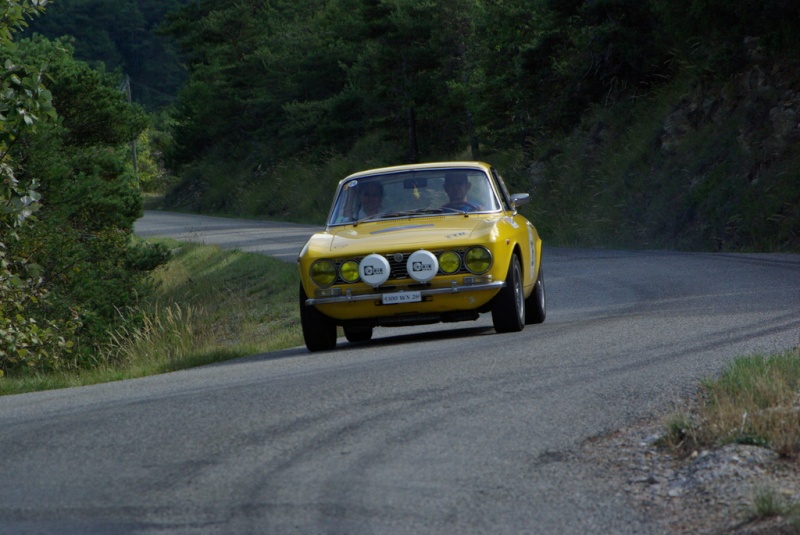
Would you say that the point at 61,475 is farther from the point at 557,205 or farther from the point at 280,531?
the point at 557,205

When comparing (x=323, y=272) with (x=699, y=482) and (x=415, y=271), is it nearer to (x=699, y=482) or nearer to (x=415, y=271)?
(x=415, y=271)

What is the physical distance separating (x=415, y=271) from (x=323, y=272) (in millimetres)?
808

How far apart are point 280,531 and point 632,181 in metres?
23.6

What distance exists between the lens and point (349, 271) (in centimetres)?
1017

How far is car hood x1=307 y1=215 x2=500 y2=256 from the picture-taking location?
1016cm

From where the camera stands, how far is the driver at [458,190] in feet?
37.1

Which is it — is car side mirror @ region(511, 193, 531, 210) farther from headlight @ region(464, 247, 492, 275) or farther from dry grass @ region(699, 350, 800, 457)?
dry grass @ region(699, 350, 800, 457)

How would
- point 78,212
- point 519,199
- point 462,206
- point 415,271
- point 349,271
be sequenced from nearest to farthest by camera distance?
point 415,271 < point 349,271 < point 462,206 < point 519,199 < point 78,212

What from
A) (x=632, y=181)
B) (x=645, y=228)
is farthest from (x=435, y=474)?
(x=632, y=181)

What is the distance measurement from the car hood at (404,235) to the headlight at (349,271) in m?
0.09

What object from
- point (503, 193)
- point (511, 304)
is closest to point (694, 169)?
point (503, 193)

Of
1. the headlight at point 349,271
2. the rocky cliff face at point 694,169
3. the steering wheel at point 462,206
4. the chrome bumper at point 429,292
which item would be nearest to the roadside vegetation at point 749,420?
the chrome bumper at point 429,292

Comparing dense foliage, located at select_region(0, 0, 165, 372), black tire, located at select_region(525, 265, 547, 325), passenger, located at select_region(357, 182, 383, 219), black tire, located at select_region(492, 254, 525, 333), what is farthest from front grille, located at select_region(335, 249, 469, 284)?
dense foliage, located at select_region(0, 0, 165, 372)

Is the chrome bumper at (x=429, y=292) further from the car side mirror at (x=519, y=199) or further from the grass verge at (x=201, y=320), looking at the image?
the grass verge at (x=201, y=320)
